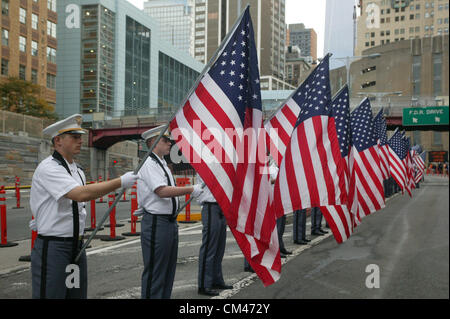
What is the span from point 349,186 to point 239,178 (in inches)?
127

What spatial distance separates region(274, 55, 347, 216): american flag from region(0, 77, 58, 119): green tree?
123 ft

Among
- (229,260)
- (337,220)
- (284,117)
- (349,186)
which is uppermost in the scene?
(284,117)

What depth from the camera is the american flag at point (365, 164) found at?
312 inches

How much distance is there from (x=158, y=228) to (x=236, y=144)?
44.8 inches

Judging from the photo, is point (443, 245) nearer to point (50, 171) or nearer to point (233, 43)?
point (50, 171)

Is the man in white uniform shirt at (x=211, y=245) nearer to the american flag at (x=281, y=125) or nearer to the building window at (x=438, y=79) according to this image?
the american flag at (x=281, y=125)

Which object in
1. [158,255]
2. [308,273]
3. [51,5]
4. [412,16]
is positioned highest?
[51,5]

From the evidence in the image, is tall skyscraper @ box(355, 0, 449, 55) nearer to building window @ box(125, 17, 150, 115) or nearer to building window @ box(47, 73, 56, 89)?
building window @ box(47, 73, 56, 89)

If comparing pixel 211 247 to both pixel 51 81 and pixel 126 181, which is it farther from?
pixel 51 81

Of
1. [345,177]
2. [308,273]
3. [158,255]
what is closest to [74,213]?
[158,255]

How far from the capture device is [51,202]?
3.24m

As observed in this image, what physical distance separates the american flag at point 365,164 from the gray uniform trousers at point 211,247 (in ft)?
9.04

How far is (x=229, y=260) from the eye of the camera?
729 centimetres
